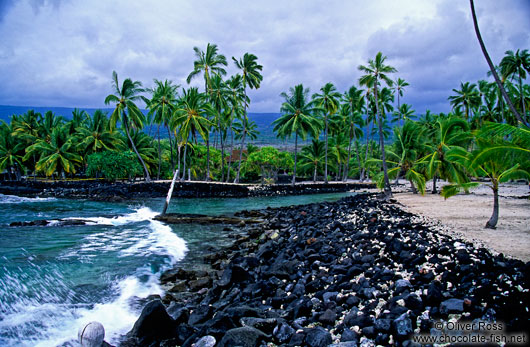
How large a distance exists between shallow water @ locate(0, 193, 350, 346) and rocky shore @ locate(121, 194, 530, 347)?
1.04 metres

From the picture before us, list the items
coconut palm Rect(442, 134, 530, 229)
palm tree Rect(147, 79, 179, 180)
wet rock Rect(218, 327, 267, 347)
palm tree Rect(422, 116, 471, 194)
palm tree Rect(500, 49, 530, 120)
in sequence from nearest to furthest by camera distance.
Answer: wet rock Rect(218, 327, 267, 347) < coconut palm Rect(442, 134, 530, 229) < palm tree Rect(422, 116, 471, 194) < palm tree Rect(500, 49, 530, 120) < palm tree Rect(147, 79, 179, 180)

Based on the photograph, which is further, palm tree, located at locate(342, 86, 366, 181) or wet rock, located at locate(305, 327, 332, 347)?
palm tree, located at locate(342, 86, 366, 181)

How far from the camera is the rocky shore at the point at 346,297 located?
3908 mm

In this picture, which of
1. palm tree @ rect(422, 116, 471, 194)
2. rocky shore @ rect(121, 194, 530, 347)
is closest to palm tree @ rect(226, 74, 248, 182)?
palm tree @ rect(422, 116, 471, 194)

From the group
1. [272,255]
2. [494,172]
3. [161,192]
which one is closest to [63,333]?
[272,255]

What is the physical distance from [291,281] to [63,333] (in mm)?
4377

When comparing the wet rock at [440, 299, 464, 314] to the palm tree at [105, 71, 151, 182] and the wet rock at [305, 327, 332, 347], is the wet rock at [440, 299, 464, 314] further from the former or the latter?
the palm tree at [105, 71, 151, 182]

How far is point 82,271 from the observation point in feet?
29.3

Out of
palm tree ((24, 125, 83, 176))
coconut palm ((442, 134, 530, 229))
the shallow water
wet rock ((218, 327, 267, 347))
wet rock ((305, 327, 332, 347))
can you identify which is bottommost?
the shallow water

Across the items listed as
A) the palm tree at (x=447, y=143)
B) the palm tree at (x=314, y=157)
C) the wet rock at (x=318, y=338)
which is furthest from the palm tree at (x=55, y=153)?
the wet rock at (x=318, y=338)

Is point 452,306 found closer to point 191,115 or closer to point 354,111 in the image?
point 191,115

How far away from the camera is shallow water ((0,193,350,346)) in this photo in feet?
19.7

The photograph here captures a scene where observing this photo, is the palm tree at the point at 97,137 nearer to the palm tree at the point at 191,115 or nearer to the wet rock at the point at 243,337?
the palm tree at the point at 191,115

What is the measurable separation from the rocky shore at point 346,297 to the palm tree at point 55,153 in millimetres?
37005
